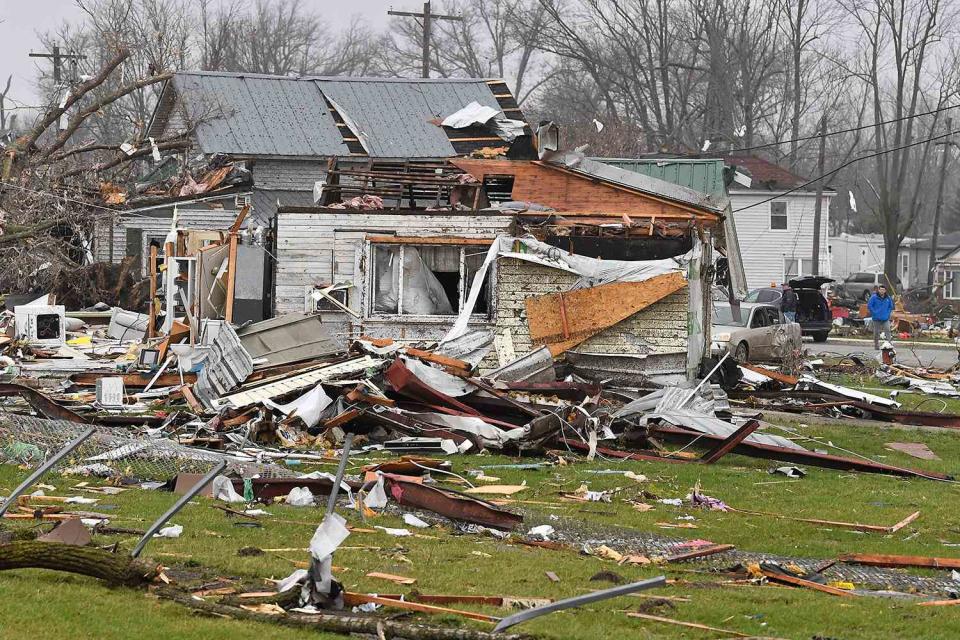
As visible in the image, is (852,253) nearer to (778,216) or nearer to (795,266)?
(795,266)

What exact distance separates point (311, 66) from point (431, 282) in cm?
5777

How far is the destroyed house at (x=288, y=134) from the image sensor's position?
31281mm

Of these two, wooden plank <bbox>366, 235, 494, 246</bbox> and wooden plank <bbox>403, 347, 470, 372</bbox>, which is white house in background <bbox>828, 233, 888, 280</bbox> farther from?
wooden plank <bbox>403, 347, 470, 372</bbox>

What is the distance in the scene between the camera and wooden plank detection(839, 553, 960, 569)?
8.35 metres

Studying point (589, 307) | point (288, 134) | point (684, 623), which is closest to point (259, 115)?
point (288, 134)

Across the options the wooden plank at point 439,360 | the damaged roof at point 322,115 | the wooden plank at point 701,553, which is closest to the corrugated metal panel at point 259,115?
the damaged roof at point 322,115

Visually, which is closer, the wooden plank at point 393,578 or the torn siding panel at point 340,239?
the wooden plank at point 393,578

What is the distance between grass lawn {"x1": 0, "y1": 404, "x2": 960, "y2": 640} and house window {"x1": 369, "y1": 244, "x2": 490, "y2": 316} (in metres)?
6.75

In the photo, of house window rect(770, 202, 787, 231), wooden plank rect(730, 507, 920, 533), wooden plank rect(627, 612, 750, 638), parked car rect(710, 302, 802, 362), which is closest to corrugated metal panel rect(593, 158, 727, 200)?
parked car rect(710, 302, 802, 362)

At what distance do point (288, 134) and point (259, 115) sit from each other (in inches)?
43.4

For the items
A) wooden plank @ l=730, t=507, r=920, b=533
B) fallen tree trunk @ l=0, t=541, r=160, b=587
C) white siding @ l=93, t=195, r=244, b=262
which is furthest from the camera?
white siding @ l=93, t=195, r=244, b=262

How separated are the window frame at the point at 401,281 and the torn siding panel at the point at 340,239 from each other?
0.08 metres

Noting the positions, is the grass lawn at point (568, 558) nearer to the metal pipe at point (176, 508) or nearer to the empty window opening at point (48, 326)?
the metal pipe at point (176, 508)

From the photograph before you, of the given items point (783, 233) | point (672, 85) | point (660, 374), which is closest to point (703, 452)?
point (660, 374)
